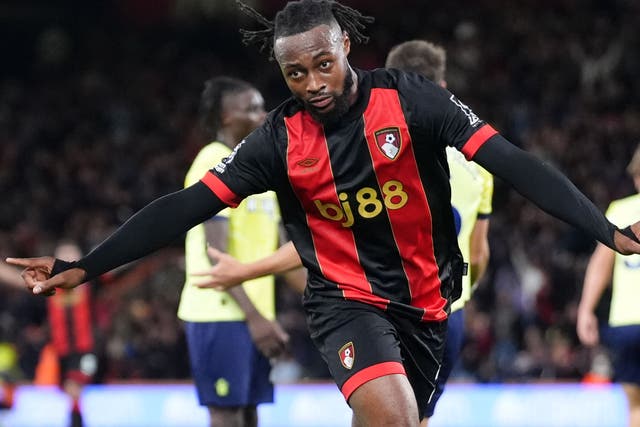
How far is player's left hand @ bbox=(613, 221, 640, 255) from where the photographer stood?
3.75 metres

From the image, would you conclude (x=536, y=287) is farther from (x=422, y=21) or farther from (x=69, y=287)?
(x=69, y=287)

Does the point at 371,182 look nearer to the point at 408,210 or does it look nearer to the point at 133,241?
the point at 408,210

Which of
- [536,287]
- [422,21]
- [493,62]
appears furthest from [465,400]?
[422,21]

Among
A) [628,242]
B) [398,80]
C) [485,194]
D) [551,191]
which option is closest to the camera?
[628,242]

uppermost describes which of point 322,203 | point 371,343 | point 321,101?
point 321,101

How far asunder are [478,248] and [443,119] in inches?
75.0

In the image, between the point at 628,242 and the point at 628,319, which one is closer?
the point at 628,242

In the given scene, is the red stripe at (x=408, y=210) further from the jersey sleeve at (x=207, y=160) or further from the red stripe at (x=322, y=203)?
the jersey sleeve at (x=207, y=160)

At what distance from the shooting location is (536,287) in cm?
1346

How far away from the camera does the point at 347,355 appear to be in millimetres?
4156

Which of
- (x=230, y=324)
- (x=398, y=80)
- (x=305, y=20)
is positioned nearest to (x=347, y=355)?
(x=398, y=80)

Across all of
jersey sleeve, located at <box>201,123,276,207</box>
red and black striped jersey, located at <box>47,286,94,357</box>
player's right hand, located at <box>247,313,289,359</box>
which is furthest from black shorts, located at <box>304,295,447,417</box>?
red and black striped jersey, located at <box>47,286,94,357</box>

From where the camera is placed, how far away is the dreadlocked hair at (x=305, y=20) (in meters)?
4.14

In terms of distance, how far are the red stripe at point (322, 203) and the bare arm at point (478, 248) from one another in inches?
62.9
